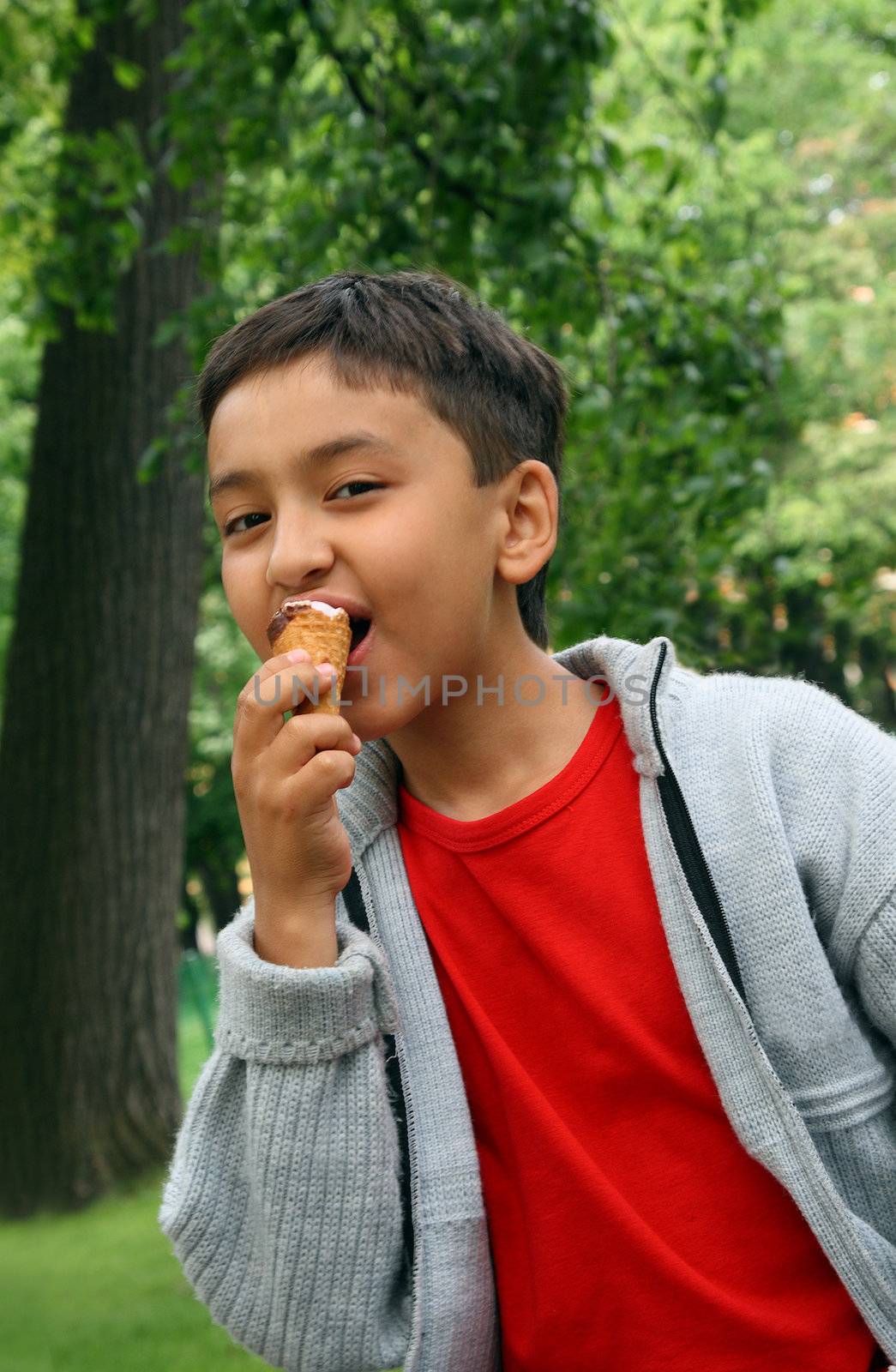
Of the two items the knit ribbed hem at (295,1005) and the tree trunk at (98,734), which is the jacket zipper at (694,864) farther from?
the tree trunk at (98,734)

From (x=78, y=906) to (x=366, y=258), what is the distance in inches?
125

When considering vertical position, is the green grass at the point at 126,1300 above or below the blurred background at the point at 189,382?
below

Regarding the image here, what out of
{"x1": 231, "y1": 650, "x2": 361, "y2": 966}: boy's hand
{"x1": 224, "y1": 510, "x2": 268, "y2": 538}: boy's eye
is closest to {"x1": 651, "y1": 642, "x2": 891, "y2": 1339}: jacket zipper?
{"x1": 231, "y1": 650, "x2": 361, "y2": 966}: boy's hand

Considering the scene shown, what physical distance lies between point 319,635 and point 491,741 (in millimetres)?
449

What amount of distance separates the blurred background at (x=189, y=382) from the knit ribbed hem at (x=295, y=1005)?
0.60m

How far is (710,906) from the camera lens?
71.4 inches

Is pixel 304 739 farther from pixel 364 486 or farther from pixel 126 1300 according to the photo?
pixel 126 1300

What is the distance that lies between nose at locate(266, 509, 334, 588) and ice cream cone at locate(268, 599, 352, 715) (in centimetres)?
4

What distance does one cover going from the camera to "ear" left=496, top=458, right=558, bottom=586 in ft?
6.59

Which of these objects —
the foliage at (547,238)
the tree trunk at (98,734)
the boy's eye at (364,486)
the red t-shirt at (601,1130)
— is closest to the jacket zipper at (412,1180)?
the red t-shirt at (601,1130)

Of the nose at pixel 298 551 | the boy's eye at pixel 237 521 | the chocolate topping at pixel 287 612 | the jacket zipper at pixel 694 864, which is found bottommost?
the jacket zipper at pixel 694 864

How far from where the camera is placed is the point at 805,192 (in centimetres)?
1897

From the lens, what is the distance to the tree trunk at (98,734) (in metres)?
5.87

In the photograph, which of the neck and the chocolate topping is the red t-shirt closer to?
the neck
